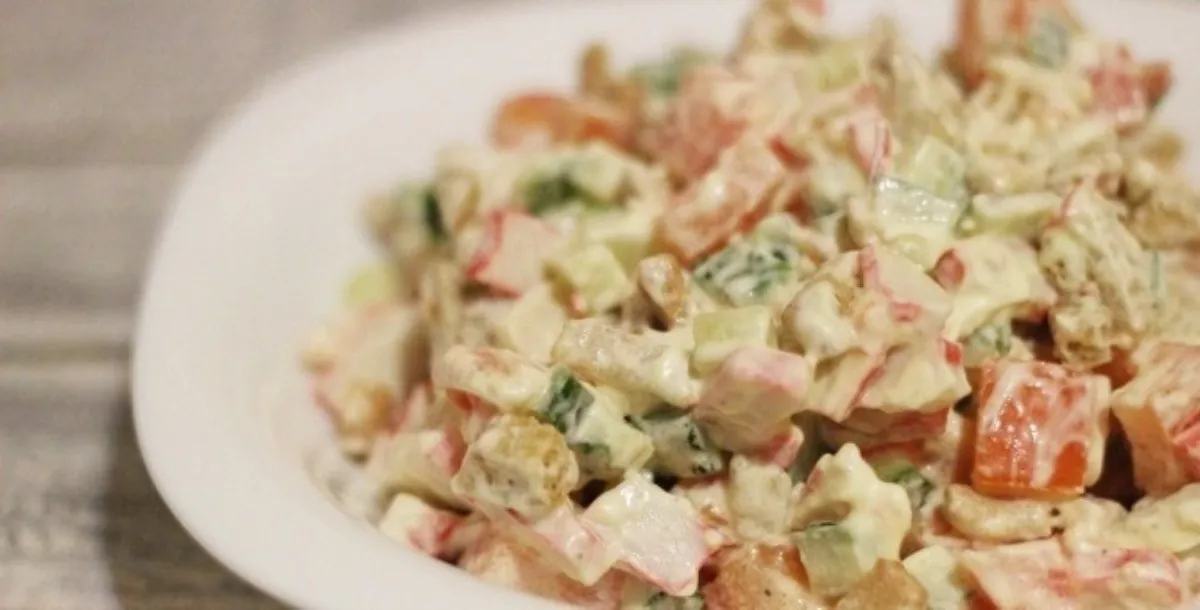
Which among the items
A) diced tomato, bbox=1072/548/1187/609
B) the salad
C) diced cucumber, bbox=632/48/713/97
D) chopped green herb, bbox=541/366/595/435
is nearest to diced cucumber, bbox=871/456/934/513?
the salad

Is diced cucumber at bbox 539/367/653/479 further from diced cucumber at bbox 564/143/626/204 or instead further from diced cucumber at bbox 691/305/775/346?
diced cucumber at bbox 564/143/626/204

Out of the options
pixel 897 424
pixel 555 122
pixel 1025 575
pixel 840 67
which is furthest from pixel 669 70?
pixel 1025 575

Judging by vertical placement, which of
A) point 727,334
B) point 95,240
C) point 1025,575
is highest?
point 727,334

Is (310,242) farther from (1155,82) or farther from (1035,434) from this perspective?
(1155,82)

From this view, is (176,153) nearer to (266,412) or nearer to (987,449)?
(266,412)

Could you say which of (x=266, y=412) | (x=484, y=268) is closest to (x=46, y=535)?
(x=266, y=412)

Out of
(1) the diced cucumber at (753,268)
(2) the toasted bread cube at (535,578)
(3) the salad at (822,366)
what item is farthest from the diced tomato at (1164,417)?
(2) the toasted bread cube at (535,578)
